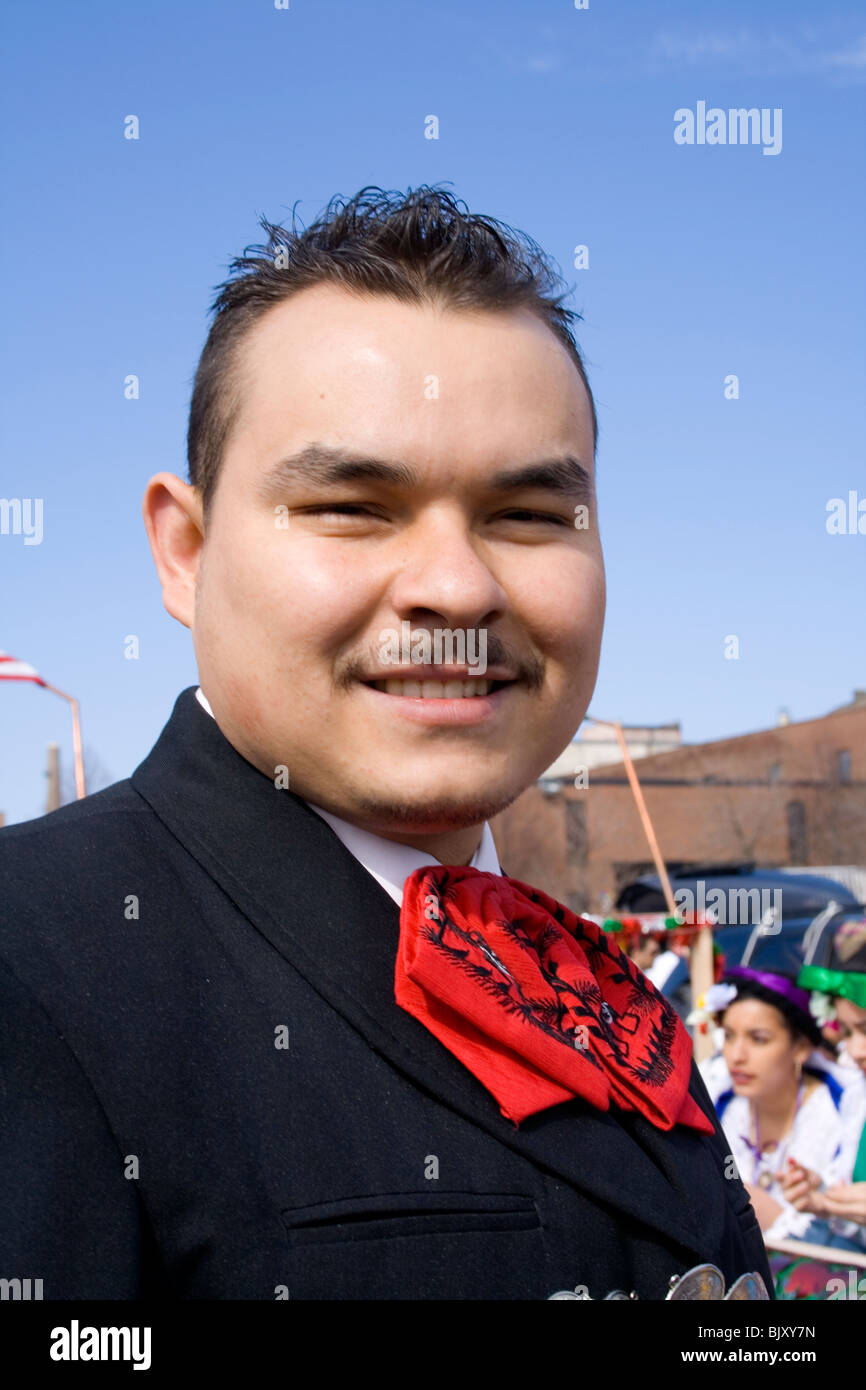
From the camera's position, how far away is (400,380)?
4.73 ft

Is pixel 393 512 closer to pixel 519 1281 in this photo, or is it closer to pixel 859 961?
pixel 519 1281

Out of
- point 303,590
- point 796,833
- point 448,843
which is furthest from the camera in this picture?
point 796,833

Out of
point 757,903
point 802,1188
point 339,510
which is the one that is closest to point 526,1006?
point 339,510

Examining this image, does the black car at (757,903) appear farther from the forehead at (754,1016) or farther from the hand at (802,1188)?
the hand at (802,1188)

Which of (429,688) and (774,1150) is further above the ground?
(429,688)

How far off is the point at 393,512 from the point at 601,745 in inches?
2128

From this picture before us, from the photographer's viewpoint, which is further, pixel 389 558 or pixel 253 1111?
pixel 389 558

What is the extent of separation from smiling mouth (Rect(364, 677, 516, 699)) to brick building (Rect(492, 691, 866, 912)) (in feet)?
109

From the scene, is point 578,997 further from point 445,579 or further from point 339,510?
point 339,510

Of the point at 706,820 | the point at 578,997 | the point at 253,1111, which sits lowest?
the point at 253,1111

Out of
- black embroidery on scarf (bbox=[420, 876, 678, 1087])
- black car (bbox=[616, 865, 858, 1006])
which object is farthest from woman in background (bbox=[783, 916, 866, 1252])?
black embroidery on scarf (bbox=[420, 876, 678, 1087])

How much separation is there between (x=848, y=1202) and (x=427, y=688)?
424 centimetres

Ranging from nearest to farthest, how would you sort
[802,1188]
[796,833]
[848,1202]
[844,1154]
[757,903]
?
[848,1202] < [802,1188] < [844,1154] < [757,903] < [796,833]

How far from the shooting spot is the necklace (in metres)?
5.40
